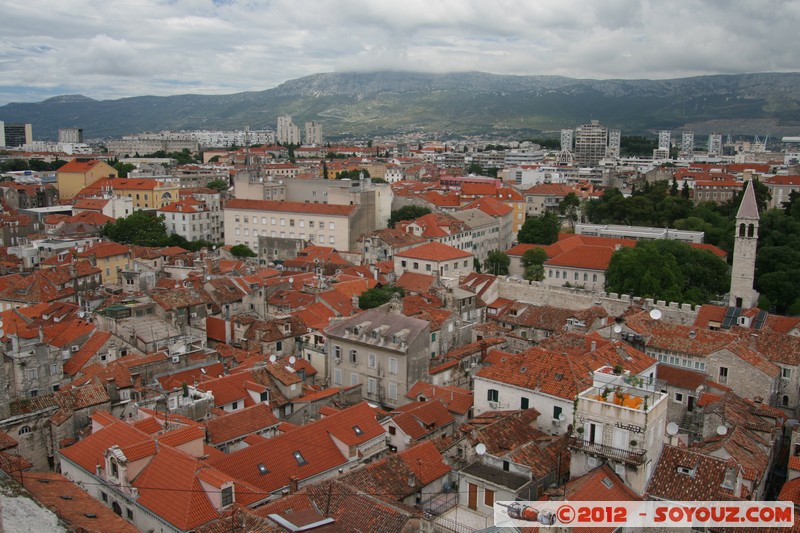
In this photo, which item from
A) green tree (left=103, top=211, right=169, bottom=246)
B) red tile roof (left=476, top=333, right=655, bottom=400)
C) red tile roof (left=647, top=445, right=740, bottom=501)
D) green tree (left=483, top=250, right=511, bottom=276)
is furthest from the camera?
green tree (left=103, top=211, right=169, bottom=246)

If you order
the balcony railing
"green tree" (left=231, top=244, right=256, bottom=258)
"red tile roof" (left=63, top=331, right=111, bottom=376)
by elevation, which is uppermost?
the balcony railing

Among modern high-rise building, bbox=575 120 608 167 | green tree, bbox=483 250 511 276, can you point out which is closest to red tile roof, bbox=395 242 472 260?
green tree, bbox=483 250 511 276

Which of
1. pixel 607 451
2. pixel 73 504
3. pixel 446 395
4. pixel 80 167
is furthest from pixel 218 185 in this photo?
pixel 607 451

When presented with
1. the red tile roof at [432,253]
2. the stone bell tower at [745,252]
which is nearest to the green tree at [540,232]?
the red tile roof at [432,253]

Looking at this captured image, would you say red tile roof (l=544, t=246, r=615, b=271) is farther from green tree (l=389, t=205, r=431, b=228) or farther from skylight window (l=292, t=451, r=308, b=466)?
skylight window (l=292, t=451, r=308, b=466)

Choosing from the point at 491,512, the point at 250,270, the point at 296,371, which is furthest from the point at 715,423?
the point at 250,270

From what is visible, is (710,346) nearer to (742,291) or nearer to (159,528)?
(742,291)

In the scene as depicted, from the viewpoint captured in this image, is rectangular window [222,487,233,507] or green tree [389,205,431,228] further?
green tree [389,205,431,228]
